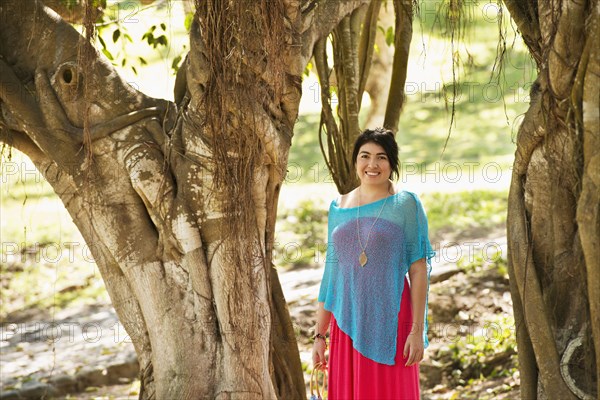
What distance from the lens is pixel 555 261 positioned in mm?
4023

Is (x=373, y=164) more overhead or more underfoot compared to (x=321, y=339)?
more overhead

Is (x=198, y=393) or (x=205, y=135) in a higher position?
(x=205, y=135)

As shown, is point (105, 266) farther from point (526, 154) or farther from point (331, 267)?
point (526, 154)

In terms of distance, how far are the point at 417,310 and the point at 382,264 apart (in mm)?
262

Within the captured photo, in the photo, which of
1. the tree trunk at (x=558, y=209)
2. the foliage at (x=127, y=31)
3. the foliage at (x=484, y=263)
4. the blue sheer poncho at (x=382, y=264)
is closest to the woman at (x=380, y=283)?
the blue sheer poncho at (x=382, y=264)

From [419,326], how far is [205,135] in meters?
1.38

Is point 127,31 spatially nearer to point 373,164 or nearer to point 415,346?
point 373,164

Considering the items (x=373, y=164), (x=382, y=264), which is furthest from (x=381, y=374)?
Answer: (x=373, y=164)

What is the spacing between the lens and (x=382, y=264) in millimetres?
4215

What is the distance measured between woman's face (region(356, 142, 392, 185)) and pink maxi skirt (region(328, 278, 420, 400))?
1.60 feet

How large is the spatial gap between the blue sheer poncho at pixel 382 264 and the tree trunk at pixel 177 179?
60 centimetres

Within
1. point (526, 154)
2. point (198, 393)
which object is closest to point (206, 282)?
point (198, 393)

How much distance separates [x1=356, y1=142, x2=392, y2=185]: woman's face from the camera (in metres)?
4.27

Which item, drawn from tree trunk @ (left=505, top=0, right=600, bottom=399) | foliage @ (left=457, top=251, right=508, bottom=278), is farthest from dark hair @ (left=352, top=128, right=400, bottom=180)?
foliage @ (left=457, top=251, right=508, bottom=278)
